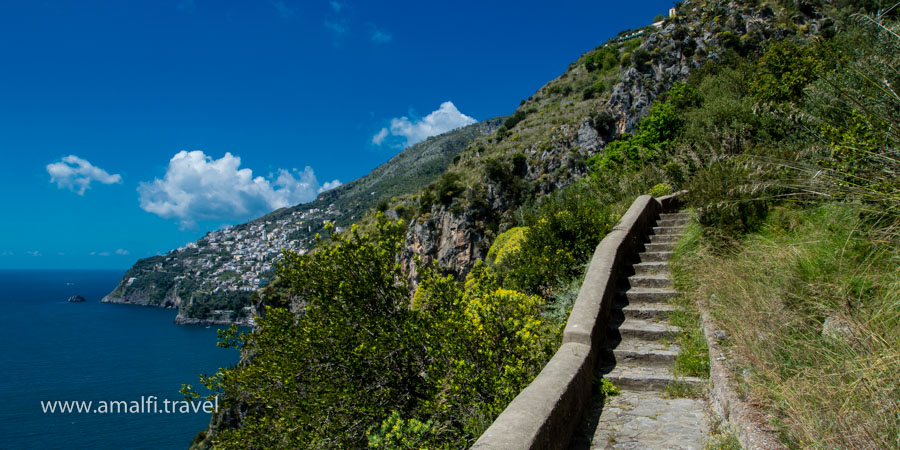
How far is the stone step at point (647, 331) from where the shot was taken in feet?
16.4

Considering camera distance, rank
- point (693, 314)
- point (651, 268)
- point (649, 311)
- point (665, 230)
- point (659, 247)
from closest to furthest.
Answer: point (693, 314) < point (649, 311) < point (651, 268) < point (659, 247) < point (665, 230)

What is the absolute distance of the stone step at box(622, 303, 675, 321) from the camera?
548 centimetres

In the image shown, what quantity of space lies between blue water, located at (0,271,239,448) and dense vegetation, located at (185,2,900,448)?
4708 cm

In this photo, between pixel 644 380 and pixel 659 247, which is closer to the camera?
pixel 644 380

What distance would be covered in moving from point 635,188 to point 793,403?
36.8ft

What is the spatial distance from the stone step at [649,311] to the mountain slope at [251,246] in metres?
82.7

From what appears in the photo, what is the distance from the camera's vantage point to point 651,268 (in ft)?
22.6

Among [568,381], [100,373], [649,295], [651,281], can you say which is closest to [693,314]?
[649,295]

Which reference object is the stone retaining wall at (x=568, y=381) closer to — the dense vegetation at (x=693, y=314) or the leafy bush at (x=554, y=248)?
the dense vegetation at (x=693, y=314)

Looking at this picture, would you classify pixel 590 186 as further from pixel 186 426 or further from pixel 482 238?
pixel 186 426

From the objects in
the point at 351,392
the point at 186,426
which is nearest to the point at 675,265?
the point at 351,392

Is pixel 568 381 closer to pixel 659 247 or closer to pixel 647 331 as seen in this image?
pixel 647 331

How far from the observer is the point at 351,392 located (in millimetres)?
5133

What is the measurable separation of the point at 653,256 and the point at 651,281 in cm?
129
